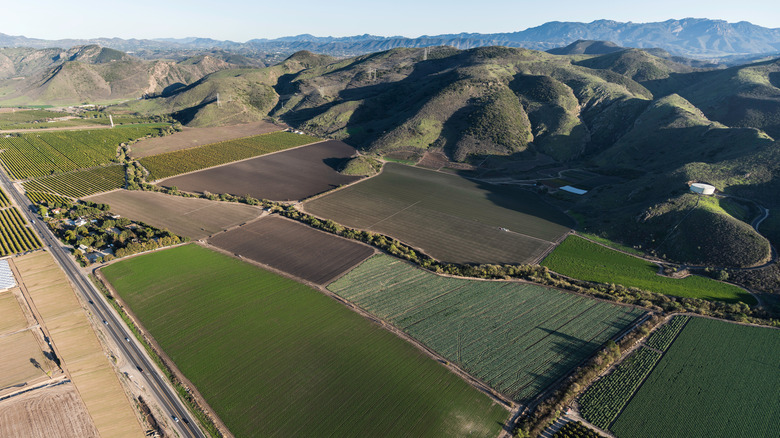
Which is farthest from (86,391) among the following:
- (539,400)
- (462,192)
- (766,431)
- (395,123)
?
(395,123)

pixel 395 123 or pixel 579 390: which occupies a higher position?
pixel 395 123

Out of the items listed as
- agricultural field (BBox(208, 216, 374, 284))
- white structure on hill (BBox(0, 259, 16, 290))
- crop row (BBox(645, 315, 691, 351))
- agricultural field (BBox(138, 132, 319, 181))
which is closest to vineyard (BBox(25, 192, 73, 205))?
agricultural field (BBox(138, 132, 319, 181))

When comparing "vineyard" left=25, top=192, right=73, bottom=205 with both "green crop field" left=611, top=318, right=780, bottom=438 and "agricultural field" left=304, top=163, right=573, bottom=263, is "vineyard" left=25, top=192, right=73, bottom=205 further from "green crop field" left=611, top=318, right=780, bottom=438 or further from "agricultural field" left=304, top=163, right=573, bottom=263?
"green crop field" left=611, top=318, right=780, bottom=438

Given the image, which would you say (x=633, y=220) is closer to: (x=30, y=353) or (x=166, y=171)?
(x=30, y=353)

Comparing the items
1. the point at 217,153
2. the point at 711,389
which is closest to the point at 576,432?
the point at 711,389

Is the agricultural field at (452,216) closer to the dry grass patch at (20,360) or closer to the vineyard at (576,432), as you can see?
the vineyard at (576,432)

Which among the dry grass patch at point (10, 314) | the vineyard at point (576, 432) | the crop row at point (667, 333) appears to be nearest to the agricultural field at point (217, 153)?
the dry grass patch at point (10, 314)

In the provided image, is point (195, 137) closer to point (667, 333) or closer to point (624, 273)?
point (624, 273)
